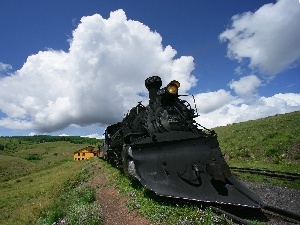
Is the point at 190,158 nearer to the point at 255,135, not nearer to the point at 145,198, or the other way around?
the point at 145,198

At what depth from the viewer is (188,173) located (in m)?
7.95

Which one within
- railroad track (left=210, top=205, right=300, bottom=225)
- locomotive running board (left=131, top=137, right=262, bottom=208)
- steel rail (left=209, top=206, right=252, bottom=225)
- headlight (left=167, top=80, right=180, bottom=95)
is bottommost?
railroad track (left=210, top=205, right=300, bottom=225)

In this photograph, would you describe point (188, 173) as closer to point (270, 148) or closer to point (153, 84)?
point (153, 84)

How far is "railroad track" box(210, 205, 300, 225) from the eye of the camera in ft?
21.9

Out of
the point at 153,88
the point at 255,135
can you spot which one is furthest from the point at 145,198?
the point at 255,135

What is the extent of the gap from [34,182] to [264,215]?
34338 millimetres

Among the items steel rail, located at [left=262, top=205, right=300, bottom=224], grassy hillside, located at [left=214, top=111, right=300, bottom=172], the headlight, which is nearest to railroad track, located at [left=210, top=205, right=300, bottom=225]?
steel rail, located at [left=262, top=205, right=300, bottom=224]

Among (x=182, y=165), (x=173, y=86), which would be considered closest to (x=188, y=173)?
(x=182, y=165)

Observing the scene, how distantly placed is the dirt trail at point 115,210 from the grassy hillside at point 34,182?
1421mm

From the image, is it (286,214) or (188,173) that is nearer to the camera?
(286,214)

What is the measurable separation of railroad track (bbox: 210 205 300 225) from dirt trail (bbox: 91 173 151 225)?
6.04ft

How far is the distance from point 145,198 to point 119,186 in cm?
263

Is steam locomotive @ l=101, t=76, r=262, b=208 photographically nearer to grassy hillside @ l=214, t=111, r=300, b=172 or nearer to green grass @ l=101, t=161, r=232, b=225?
green grass @ l=101, t=161, r=232, b=225

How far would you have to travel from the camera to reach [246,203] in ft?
23.9
